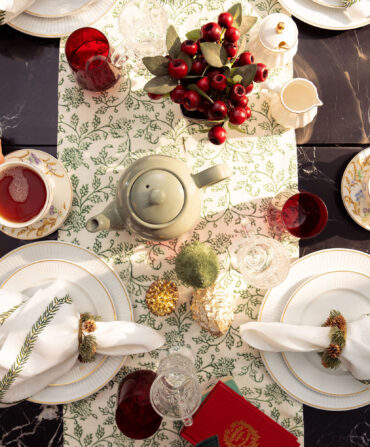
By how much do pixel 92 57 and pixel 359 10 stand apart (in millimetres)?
647

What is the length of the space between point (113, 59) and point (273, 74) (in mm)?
391

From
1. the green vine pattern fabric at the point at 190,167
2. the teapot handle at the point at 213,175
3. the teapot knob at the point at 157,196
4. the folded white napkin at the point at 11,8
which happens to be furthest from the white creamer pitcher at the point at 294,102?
the folded white napkin at the point at 11,8

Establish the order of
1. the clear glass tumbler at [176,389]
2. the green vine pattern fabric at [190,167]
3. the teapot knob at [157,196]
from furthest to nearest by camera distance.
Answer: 1. the green vine pattern fabric at [190,167]
2. the clear glass tumbler at [176,389]
3. the teapot knob at [157,196]

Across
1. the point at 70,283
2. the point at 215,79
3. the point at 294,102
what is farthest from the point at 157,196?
the point at 294,102

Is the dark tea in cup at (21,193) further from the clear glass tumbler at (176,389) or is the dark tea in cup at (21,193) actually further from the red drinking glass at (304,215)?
the red drinking glass at (304,215)

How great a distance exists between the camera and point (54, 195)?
91 centimetres

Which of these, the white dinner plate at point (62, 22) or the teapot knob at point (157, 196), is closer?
the teapot knob at point (157, 196)

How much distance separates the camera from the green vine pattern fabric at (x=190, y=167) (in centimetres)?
93

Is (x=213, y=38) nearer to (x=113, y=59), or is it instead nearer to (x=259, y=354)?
(x=113, y=59)

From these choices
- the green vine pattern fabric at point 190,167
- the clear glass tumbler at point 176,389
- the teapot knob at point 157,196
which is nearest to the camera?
the teapot knob at point 157,196

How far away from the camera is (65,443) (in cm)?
92

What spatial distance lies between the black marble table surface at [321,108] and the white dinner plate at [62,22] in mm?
25

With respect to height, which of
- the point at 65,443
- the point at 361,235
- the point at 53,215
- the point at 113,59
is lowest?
the point at 65,443

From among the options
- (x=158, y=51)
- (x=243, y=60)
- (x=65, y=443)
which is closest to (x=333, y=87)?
(x=243, y=60)
